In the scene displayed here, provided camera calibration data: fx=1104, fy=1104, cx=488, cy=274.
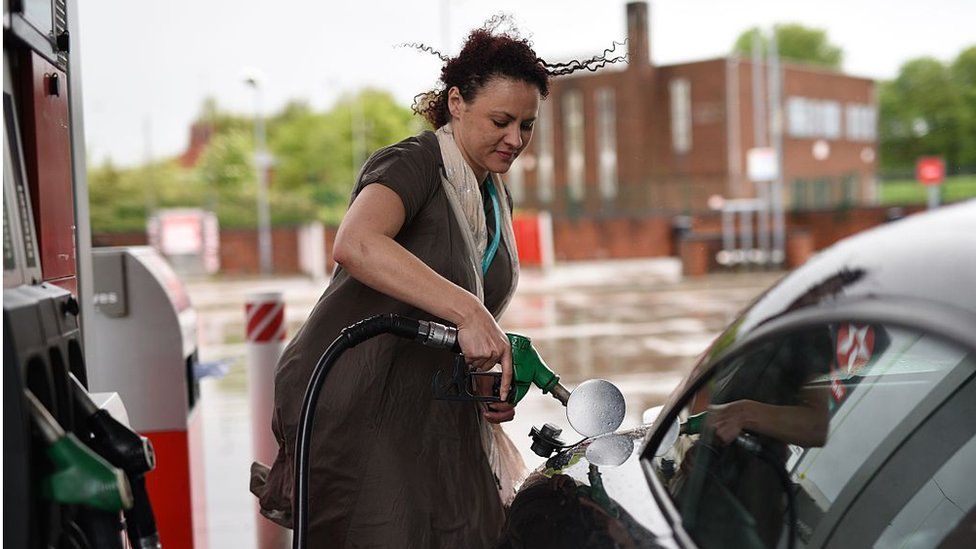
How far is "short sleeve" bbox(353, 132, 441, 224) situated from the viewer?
2.14 metres

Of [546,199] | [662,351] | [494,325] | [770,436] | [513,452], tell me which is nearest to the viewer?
[770,436]

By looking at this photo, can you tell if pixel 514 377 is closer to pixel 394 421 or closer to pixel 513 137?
pixel 394 421

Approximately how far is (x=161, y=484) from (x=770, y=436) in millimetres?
2717

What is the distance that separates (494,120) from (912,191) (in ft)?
122

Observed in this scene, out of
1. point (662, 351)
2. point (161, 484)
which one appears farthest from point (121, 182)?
point (161, 484)

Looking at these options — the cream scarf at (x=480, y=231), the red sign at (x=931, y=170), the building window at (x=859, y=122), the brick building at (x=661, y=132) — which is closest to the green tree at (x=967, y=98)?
the building window at (x=859, y=122)

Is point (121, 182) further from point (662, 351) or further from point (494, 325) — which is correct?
point (494, 325)

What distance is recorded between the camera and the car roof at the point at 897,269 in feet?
4.13

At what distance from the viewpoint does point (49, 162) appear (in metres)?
2.07

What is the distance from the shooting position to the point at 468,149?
2.31 m

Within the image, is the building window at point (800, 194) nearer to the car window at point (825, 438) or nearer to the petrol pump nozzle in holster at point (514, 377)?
the petrol pump nozzle in holster at point (514, 377)

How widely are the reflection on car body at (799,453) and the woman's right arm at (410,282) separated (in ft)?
0.90

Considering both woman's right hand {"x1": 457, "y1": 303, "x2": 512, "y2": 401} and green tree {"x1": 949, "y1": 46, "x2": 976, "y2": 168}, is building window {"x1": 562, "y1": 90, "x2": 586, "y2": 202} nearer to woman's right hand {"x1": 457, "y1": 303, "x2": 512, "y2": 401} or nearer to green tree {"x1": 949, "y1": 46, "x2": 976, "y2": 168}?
green tree {"x1": 949, "y1": 46, "x2": 976, "y2": 168}

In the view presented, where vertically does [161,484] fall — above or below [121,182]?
below
